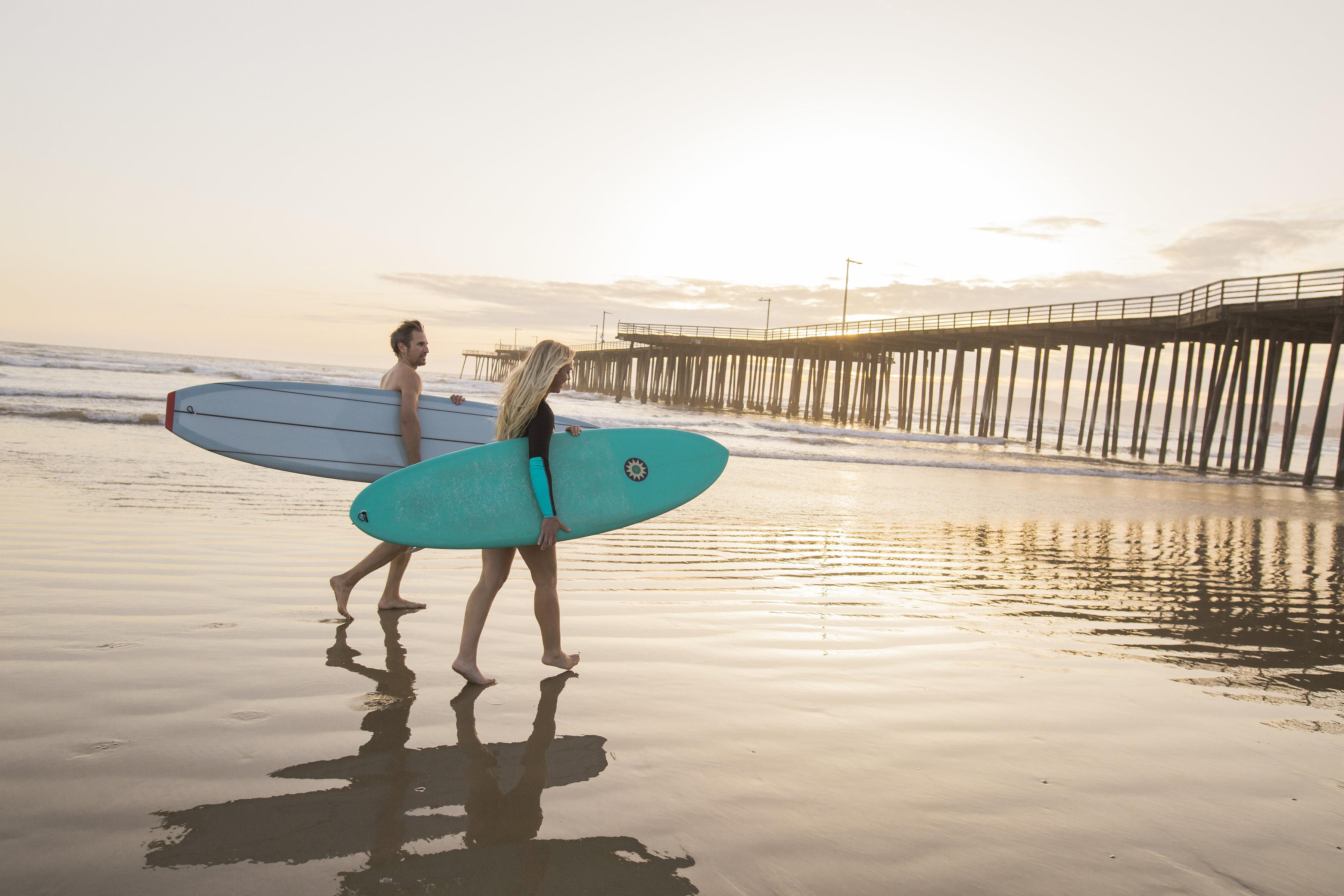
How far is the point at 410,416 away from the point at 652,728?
1.87 m

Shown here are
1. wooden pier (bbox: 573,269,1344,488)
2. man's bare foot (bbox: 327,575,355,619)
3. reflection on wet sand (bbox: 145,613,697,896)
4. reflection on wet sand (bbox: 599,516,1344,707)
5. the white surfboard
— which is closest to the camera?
reflection on wet sand (bbox: 145,613,697,896)

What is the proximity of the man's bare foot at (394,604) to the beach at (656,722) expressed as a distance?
0.05 meters

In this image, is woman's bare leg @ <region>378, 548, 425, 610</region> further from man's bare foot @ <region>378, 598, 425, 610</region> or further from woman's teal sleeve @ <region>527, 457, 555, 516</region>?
woman's teal sleeve @ <region>527, 457, 555, 516</region>

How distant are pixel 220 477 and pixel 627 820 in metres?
6.56

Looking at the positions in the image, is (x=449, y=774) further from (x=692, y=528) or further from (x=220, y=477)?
(x=220, y=477)

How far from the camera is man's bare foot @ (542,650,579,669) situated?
2906mm

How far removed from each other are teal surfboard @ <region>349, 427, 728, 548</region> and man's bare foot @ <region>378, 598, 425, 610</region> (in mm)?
659

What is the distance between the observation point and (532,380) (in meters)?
2.72

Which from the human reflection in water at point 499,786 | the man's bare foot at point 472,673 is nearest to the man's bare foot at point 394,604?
the man's bare foot at point 472,673

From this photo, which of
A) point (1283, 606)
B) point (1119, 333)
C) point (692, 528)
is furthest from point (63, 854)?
point (1119, 333)

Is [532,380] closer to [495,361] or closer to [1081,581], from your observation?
[1081,581]

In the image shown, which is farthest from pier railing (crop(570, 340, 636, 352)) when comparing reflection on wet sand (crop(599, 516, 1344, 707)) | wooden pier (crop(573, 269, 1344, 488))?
reflection on wet sand (crop(599, 516, 1344, 707))

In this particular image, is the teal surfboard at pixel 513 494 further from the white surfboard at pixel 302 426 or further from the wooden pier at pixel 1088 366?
the wooden pier at pixel 1088 366

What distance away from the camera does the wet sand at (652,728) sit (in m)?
1.71
